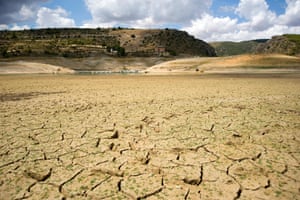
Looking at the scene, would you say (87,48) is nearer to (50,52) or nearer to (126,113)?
(50,52)

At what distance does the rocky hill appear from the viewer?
154 feet

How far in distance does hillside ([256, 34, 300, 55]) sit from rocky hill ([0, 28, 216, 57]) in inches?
957

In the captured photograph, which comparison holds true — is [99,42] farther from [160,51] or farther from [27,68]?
[27,68]

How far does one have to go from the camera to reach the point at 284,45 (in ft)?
235

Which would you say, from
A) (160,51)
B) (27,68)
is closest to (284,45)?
(160,51)

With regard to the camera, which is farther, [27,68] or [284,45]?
[284,45]

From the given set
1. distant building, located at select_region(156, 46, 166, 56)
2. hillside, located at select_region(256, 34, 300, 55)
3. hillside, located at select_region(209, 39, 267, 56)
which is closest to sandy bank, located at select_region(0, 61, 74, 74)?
distant building, located at select_region(156, 46, 166, 56)

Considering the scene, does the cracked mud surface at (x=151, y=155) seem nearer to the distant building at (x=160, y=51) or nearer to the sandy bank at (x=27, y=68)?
the sandy bank at (x=27, y=68)

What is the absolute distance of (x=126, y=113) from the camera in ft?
17.1

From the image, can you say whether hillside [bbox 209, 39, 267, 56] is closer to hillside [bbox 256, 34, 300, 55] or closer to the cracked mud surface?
hillside [bbox 256, 34, 300, 55]

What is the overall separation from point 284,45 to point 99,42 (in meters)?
60.0

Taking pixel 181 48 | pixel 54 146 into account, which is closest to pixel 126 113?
pixel 54 146

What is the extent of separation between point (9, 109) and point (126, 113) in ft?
10.5

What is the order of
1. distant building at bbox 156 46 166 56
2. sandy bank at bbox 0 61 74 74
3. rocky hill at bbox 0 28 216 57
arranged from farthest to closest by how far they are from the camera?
1. distant building at bbox 156 46 166 56
2. rocky hill at bbox 0 28 216 57
3. sandy bank at bbox 0 61 74 74
